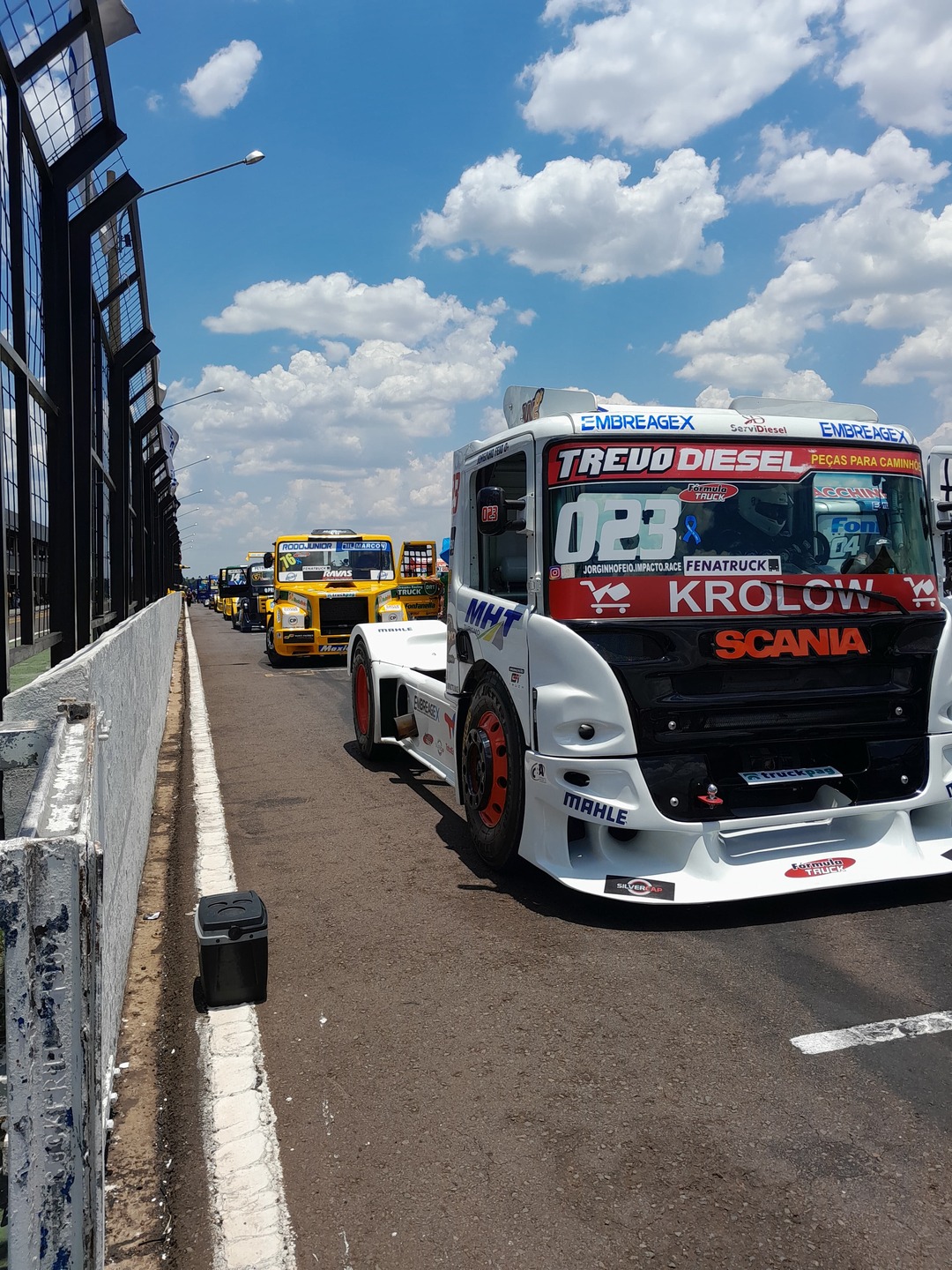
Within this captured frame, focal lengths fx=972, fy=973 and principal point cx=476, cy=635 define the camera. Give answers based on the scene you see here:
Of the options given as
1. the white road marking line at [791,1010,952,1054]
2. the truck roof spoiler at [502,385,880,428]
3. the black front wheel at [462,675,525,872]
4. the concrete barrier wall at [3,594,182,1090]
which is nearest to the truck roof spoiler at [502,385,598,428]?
the truck roof spoiler at [502,385,880,428]

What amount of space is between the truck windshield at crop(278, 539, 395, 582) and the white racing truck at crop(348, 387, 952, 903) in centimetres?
1497

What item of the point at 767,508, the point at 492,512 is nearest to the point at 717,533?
the point at 767,508

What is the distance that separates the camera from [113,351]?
12.3m

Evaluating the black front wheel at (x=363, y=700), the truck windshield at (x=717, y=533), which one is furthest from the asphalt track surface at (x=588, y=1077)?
the black front wheel at (x=363, y=700)

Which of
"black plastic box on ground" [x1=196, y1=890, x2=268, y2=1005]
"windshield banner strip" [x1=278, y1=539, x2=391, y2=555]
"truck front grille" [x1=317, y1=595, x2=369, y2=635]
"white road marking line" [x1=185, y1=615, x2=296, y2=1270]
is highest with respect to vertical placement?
"windshield banner strip" [x1=278, y1=539, x2=391, y2=555]

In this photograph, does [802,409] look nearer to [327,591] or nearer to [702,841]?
[702,841]

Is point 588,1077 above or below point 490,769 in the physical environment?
below

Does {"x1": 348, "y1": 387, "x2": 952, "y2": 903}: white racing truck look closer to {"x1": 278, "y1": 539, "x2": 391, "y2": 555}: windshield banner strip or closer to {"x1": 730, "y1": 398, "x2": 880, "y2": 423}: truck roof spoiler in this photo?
{"x1": 730, "y1": 398, "x2": 880, "y2": 423}: truck roof spoiler

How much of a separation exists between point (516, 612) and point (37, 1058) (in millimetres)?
3577

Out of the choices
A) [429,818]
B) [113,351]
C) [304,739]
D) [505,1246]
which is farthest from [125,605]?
[505,1246]

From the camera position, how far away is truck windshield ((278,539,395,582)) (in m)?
19.9

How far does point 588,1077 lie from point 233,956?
1.46 metres

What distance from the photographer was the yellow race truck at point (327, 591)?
739 inches

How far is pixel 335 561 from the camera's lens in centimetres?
2003
